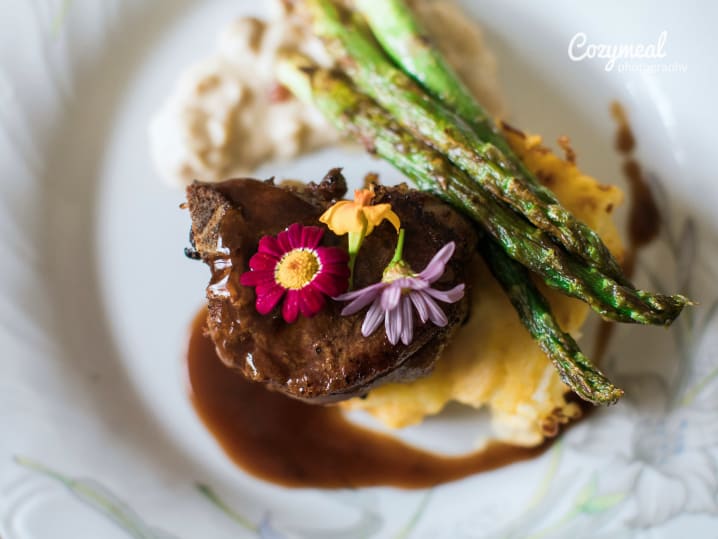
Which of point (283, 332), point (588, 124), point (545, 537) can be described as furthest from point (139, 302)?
point (588, 124)

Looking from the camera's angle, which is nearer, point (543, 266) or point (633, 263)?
point (543, 266)

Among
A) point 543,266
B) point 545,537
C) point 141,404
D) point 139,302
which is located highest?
point 543,266

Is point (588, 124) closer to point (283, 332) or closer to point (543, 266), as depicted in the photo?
point (543, 266)

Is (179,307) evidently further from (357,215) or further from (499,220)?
(499,220)

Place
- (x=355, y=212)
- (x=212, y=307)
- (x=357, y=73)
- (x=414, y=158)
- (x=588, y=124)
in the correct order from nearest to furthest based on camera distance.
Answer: (x=355, y=212) → (x=212, y=307) → (x=414, y=158) → (x=357, y=73) → (x=588, y=124)

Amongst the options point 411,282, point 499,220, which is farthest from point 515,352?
point 411,282

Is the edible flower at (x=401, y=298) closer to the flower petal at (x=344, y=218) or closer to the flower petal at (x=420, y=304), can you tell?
the flower petal at (x=420, y=304)

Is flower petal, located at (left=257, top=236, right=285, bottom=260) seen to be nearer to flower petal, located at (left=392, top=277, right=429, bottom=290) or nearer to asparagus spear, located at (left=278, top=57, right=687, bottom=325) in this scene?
flower petal, located at (left=392, top=277, right=429, bottom=290)
